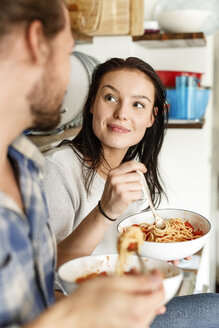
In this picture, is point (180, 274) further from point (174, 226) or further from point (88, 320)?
point (174, 226)

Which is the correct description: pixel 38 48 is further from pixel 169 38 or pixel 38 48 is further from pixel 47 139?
pixel 169 38

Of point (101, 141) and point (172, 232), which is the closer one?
point (172, 232)

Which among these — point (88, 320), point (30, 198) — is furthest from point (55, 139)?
point (88, 320)

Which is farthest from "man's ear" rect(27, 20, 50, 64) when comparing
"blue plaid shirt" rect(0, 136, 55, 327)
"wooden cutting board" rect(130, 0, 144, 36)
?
"wooden cutting board" rect(130, 0, 144, 36)

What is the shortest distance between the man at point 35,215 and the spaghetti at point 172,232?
1.77 feet

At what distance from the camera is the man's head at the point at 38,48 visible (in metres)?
0.70

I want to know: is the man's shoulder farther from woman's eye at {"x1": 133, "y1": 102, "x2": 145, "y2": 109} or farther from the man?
the man

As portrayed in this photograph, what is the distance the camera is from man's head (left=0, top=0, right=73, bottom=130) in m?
0.70

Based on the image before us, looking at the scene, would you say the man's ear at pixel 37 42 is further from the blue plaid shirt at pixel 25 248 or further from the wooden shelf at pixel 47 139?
the wooden shelf at pixel 47 139

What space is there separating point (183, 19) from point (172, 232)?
1173mm

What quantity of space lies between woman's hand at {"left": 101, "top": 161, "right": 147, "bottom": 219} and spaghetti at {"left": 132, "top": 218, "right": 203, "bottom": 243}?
223 millimetres

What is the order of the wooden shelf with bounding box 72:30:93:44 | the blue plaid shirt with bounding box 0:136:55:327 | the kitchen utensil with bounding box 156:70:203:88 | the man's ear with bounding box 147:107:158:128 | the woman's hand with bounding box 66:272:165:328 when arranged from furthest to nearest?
the kitchen utensil with bounding box 156:70:203:88 → the wooden shelf with bounding box 72:30:93:44 → the man's ear with bounding box 147:107:158:128 → the blue plaid shirt with bounding box 0:136:55:327 → the woman's hand with bounding box 66:272:165:328

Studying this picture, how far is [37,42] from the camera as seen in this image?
71 centimetres

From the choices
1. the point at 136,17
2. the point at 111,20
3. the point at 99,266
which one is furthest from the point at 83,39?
the point at 99,266
